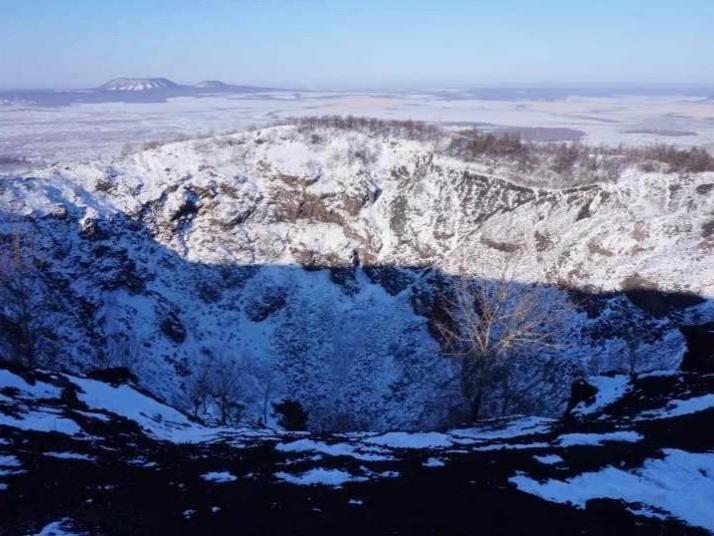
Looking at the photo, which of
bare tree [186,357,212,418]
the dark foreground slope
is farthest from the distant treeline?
the dark foreground slope

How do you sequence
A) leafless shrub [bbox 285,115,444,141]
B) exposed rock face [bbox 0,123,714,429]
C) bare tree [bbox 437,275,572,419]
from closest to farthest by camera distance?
1. bare tree [bbox 437,275,572,419]
2. exposed rock face [bbox 0,123,714,429]
3. leafless shrub [bbox 285,115,444,141]

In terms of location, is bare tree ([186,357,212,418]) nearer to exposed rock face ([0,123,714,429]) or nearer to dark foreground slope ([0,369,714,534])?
exposed rock face ([0,123,714,429])

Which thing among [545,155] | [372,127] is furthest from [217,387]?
[545,155]

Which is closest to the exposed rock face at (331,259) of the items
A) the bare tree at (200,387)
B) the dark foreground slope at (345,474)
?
the bare tree at (200,387)

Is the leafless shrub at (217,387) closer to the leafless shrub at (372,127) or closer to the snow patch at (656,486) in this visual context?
the snow patch at (656,486)

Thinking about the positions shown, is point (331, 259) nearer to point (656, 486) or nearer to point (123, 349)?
point (123, 349)

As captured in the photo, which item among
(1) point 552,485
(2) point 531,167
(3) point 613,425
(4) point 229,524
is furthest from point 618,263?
(4) point 229,524

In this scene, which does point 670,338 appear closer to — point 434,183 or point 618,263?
point 618,263
